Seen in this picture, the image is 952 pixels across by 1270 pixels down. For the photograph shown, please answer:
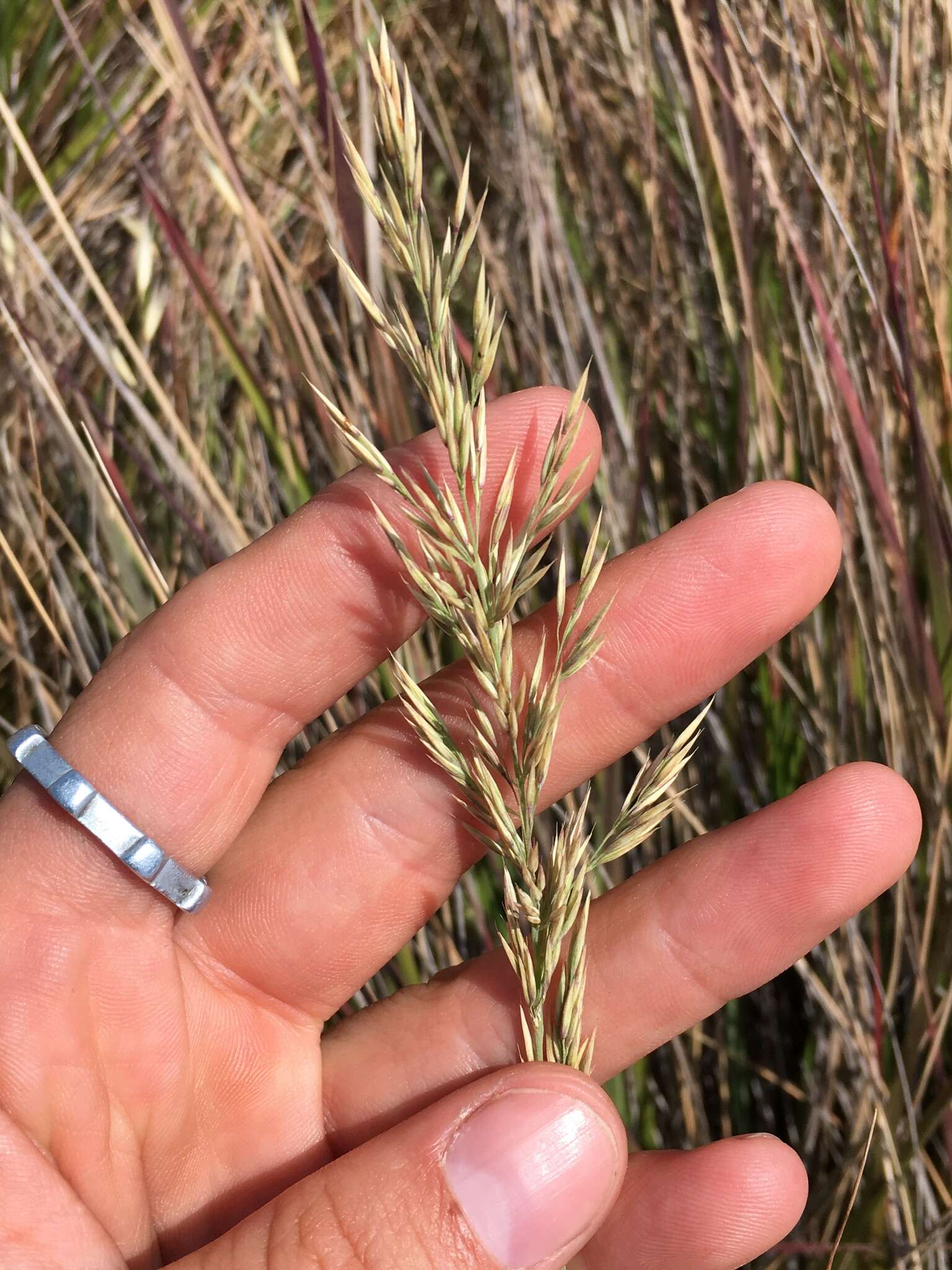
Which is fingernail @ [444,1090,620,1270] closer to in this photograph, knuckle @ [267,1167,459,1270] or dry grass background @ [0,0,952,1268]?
knuckle @ [267,1167,459,1270]

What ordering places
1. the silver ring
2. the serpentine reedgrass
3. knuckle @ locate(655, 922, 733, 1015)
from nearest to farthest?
1. the serpentine reedgrass
2. the silver ring
3. knuckle @ locate(655, 922, 733, 1015)

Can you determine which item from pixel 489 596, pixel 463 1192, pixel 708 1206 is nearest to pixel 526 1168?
pixel 463 1192

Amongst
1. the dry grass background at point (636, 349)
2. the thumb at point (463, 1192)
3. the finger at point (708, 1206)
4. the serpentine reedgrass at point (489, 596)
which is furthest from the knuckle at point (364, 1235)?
the dry grass background at point (636, 349)

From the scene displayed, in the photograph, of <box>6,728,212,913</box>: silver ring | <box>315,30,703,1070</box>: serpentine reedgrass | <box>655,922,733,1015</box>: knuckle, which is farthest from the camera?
<box>655,922,733,1015</box>: knuckle

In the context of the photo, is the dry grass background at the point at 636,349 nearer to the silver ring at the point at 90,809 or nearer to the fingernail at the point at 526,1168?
the silver ring at the point at 90,809

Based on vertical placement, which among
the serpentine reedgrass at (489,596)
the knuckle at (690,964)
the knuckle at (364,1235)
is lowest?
the knuckle at (690,964)

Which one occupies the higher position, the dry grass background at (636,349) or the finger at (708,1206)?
the dry grass background at (636,349)

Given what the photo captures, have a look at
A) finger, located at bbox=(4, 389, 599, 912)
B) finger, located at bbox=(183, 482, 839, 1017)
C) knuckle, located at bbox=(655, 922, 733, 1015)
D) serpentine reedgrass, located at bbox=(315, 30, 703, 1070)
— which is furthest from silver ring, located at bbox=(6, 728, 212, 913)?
knuckle, located at bbox=(655, 922, 733, 1015)

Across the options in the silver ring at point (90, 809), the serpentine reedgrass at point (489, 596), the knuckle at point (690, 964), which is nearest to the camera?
the serpentine reedgrass at point (489, 596)

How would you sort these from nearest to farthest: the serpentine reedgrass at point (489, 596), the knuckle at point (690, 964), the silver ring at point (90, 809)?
the serpentine reedgrass at point (489, 596) → the silver ring at point (90, 809) → the knuckle at point (690, 964)
